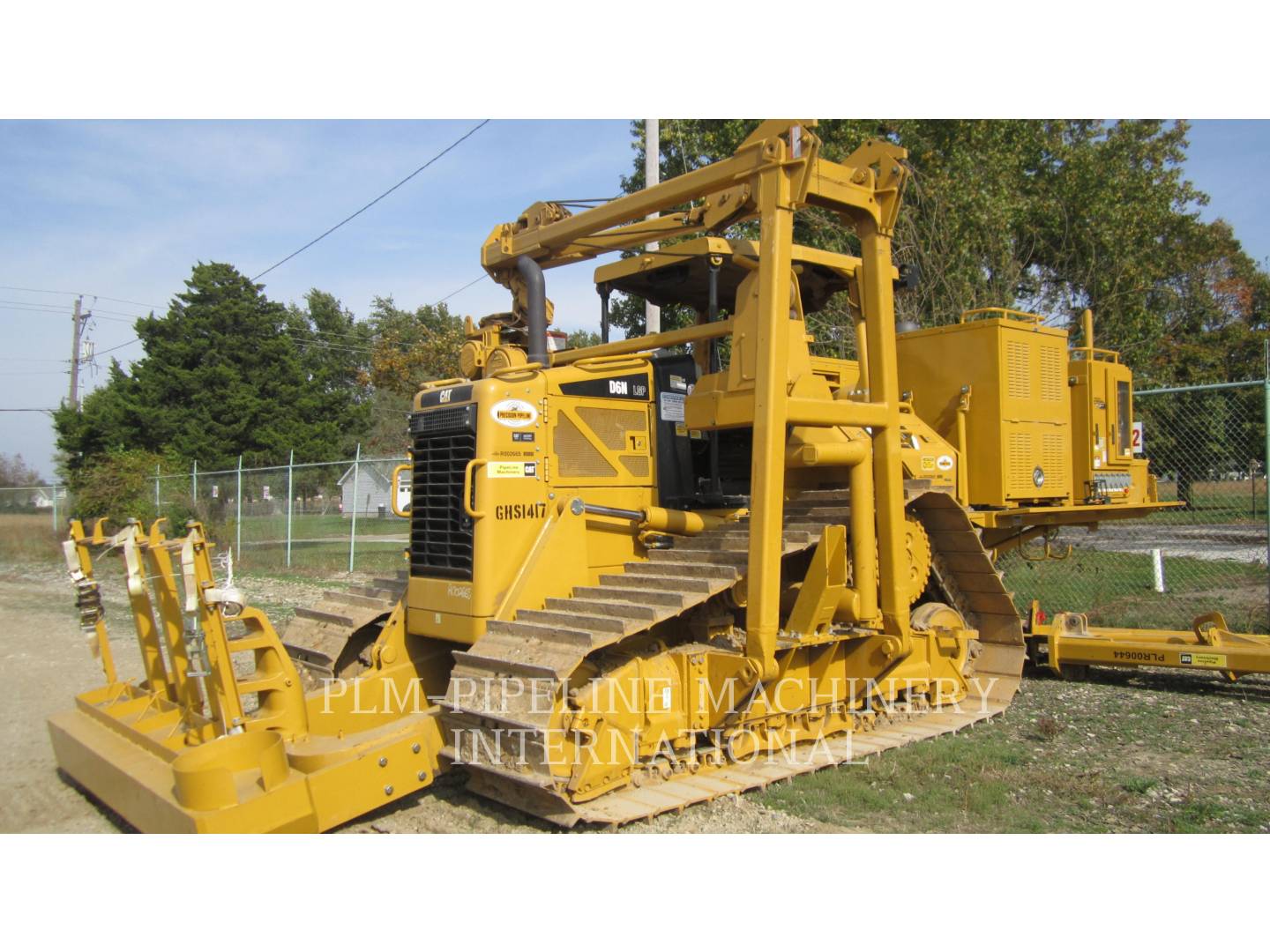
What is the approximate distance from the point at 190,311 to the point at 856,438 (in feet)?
127

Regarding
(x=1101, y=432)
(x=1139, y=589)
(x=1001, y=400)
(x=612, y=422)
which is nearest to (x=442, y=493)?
(x=612, y=422)

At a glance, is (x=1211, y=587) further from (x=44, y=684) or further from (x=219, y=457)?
(x=219, y=457)

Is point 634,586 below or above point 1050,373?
below

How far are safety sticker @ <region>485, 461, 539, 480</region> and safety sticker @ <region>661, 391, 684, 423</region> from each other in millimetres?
1226

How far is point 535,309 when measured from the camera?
254 inches

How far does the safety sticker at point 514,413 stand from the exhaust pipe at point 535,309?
57cm

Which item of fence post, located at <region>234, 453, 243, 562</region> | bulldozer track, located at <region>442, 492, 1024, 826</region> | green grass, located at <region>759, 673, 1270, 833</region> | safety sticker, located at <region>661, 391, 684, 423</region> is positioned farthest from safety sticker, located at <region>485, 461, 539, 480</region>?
fence post, located at <region>234, 453, 243, 562</region>

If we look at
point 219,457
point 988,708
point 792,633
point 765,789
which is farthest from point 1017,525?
point 219,457

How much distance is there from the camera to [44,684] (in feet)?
28.6

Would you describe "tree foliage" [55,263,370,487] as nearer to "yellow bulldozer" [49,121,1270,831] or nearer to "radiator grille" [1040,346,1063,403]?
"yellow bulldozer" [49,121,1270,831]

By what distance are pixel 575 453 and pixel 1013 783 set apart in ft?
10.9

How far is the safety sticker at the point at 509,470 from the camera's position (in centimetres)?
561

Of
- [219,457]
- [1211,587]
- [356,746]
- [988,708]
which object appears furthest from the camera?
[219,457]

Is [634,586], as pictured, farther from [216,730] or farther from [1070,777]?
[1070,777]
